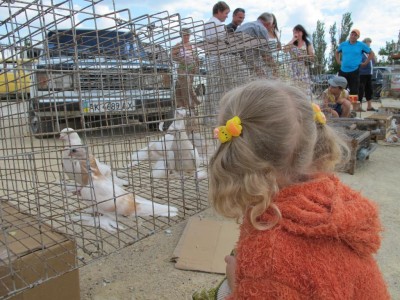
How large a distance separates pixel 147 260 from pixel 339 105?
12.7ft

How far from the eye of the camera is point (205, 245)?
1956mm

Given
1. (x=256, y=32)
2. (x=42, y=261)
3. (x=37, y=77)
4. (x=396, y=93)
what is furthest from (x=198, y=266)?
(x=396, y=93)

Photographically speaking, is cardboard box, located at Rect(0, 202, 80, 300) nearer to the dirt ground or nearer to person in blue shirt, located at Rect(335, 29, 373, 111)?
the dirt ground

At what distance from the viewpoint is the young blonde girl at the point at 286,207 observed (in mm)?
756

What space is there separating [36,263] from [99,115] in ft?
4.52

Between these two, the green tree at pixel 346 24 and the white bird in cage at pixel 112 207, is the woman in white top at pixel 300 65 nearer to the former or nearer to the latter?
the white bird in cage at pixel 112 207

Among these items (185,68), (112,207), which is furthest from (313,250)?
(185,68)

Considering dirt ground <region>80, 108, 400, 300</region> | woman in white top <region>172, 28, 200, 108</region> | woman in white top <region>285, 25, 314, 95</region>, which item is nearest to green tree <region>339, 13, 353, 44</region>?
woman in white top <region>285, 25, 314, 95</region>

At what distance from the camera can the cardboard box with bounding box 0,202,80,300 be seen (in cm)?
120

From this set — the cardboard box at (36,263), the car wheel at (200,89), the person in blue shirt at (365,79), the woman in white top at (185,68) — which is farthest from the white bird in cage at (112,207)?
the person in blue shirt at (365,79)

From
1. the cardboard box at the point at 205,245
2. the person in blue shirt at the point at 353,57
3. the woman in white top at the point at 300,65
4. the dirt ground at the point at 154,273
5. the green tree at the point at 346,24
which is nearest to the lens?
the dirt ground at the point at 154,273

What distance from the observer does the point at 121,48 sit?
2445 millimetres

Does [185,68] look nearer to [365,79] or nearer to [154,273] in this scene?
[154,273]

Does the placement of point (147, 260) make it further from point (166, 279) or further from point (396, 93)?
point (396, 93)
